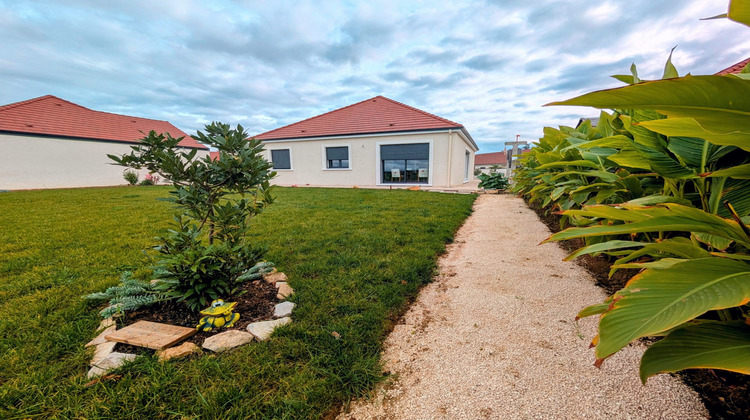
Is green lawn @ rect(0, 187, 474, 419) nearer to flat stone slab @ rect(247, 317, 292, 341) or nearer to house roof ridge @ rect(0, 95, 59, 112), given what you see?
flat stone slab @ rect(247, 317, 292, 341)

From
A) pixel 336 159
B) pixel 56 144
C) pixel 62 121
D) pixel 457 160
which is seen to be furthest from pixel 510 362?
pixel 62 121

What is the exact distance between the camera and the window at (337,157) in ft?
41.2

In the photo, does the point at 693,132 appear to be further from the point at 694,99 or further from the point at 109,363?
the point at 109,363

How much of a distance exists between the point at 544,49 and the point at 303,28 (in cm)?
716

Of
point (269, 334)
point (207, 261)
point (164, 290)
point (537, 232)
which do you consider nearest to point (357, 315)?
point (269, 334)

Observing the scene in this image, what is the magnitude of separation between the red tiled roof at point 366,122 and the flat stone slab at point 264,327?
10.2 m

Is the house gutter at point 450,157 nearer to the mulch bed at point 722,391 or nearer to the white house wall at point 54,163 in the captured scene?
the mulch bed at point 722,391

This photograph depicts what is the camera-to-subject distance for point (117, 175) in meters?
13.0

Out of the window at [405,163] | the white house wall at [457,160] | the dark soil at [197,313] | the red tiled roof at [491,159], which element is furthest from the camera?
the red tiled roof at [491,159]

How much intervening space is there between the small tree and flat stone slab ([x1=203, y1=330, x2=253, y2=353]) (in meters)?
0.29

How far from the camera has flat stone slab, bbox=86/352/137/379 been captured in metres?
1.10

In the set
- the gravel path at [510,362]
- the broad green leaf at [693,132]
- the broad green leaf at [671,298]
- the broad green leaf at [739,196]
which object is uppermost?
the broad green leaf at [693,132]

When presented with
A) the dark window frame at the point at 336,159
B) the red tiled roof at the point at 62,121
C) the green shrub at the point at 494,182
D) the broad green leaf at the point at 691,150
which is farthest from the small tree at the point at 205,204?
the dark window frame at the point at 336,159

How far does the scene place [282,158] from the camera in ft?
44.8
